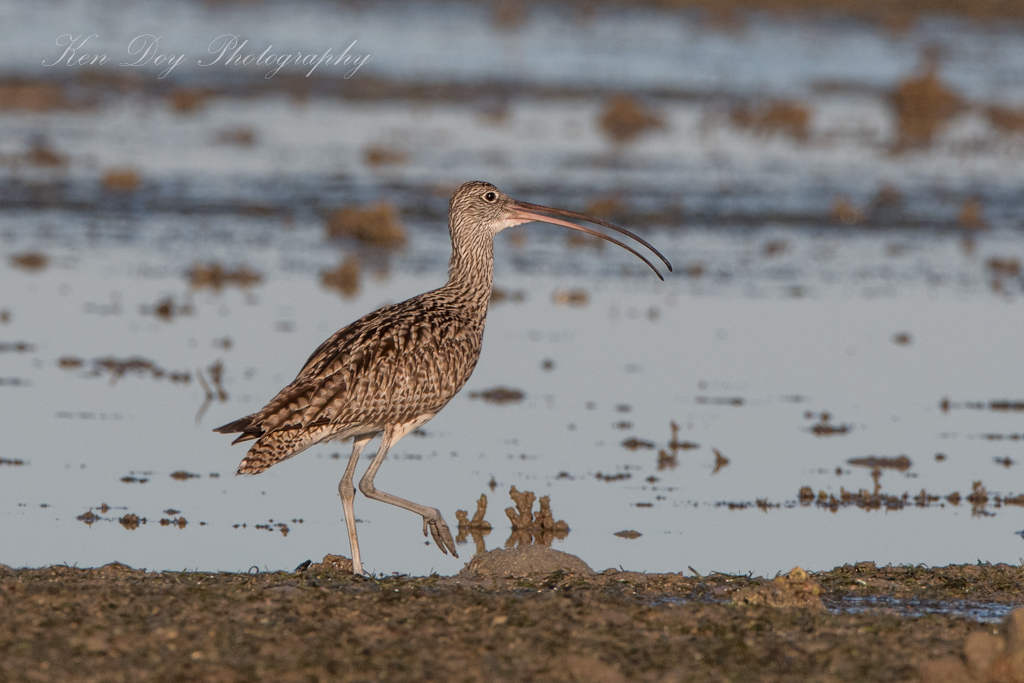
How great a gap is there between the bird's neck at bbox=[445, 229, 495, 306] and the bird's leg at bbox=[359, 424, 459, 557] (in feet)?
3.41

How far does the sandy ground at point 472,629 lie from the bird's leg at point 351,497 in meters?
0.43

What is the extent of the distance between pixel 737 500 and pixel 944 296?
879 centimetres

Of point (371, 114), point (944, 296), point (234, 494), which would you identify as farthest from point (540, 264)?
point (371, 114)

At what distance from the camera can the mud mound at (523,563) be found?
9016mm

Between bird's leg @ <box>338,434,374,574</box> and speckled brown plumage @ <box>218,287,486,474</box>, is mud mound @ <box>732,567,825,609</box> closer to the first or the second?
bird's leg @ <box>338,434,374,574</box>

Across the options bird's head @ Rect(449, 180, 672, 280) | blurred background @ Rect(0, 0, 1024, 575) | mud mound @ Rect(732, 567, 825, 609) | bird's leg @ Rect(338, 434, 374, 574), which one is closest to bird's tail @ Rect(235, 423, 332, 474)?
bird's leg @ Rect(338, 434, 374, 574)

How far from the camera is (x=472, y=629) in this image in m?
7.38

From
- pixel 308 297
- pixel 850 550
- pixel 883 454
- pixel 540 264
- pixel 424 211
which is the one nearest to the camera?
pixel 850 550

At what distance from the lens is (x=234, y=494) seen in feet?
37.7

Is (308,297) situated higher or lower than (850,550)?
higher

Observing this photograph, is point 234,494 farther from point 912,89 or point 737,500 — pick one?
point 912,89

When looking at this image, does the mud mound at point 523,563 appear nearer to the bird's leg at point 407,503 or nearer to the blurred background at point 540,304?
the bird's leg at point 407,503

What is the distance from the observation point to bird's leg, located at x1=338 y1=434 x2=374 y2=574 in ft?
29.7

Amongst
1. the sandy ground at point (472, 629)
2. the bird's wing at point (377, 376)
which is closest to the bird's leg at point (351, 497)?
the bird's wing at point (377, 376)
